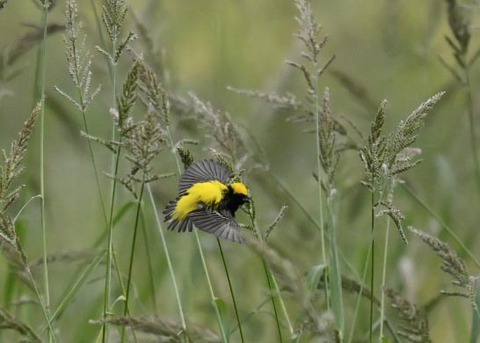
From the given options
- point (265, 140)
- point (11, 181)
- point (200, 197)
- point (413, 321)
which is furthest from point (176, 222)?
point (265, 140)

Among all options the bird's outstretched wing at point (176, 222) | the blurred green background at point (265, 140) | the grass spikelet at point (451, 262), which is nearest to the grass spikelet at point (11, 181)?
the bird's outstretched wing at point (176, 222)

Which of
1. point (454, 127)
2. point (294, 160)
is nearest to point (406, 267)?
point (454, 127)

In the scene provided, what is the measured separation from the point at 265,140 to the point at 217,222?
127 inches

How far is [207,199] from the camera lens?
79.0 inches

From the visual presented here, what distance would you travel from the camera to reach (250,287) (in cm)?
410

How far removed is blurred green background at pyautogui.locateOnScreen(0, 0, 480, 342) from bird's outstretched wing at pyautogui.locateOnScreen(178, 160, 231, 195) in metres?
0.40

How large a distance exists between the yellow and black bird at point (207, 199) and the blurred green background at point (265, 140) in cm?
42

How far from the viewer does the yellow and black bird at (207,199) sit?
6.41 feet

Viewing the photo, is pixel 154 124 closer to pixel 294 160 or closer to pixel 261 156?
pixel 261 156

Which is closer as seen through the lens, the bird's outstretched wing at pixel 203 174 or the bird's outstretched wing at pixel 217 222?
the bird's outstretched wing at pixel 217 222

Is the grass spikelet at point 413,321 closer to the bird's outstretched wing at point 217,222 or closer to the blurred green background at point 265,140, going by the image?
the bird's outstretched wing at point 217,222

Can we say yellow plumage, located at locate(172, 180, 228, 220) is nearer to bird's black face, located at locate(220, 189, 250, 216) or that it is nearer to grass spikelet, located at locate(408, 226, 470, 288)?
bird's black face, located at locate(220, 189, 250, 216)

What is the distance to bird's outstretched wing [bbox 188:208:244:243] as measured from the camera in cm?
187

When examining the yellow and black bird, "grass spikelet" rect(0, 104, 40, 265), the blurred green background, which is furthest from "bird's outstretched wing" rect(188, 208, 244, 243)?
the blurred green background
